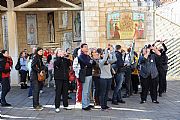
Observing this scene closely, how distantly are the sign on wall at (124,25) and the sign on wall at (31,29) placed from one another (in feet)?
18.4

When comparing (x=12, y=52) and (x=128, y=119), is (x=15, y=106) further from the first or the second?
(x=12, y=52)

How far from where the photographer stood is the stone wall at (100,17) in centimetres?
1464

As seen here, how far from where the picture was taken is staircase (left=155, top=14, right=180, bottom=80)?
603 inches

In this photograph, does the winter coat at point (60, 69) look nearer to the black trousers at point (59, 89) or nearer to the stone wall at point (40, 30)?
the black trousers at point (59, 89)

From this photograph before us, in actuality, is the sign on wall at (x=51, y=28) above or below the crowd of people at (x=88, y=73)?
above

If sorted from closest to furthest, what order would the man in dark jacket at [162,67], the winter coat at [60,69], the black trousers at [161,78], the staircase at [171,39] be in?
the winter coat at [60,69] → the man in dark jacket at [162,67] → the black trousers at [161,78] → the staircase at [171,39]

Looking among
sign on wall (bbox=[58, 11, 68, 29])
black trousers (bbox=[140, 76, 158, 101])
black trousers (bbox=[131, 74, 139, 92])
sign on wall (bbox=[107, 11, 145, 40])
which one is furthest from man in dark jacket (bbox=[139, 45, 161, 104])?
sign on wall (bbox=[58, 11, 68, 29])

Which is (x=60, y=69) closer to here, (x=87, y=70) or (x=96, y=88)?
(x=87, y=70)

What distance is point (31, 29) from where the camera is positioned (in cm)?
1859

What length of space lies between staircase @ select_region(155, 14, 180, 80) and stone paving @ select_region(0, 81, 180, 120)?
4975 mm

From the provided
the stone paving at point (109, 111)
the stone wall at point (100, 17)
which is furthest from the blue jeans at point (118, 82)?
the stone wall at point (100, 17)

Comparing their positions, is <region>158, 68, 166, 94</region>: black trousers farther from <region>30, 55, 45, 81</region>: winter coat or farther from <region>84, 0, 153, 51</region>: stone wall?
<region>30, 55, 45, 81</region>: winter coat

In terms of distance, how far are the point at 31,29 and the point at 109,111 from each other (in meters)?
11.3

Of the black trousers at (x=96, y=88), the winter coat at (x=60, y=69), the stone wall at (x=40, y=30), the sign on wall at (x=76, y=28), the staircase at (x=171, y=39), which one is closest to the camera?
the winter coat at (x=60, y=69)
